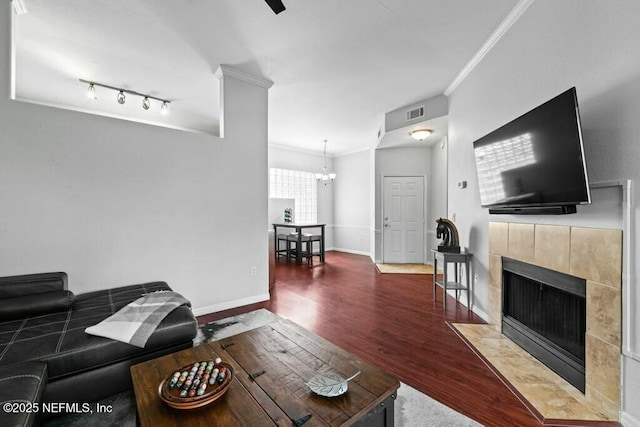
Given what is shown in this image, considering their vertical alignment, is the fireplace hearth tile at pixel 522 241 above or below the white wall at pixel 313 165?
below

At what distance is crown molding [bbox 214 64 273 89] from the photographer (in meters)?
3.28

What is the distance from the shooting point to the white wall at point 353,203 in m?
7.36

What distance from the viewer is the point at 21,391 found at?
1149 mm

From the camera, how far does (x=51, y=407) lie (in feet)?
4.96

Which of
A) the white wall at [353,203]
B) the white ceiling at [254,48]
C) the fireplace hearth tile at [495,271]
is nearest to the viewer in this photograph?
the white ceiling at [254,48]

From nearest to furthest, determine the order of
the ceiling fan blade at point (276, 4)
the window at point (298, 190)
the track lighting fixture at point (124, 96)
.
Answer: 1. the ceiling fan blade at point (276, 4)
2. the track lighting fixture at point (124, 96)
3. the window at point (298, 190)

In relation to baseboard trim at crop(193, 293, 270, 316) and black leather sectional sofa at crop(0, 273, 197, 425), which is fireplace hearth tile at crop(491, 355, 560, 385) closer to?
black leather sectional sofa at crop(0, 273, 197, 425)

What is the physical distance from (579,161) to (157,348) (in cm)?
299

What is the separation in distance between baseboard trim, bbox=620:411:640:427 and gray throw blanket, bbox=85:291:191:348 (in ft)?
9.42

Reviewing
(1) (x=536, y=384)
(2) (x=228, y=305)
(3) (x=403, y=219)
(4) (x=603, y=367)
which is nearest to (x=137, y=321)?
(2) (x=228, y=305)

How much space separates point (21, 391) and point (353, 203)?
22.9 ft

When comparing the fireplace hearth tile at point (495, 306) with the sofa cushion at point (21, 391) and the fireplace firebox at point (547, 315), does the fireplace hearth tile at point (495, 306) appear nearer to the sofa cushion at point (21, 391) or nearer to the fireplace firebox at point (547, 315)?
the fireplace firebox at point (547, 315)

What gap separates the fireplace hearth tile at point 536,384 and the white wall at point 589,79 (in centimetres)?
18

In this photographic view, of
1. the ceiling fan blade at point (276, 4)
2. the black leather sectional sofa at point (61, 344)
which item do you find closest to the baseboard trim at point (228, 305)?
the black leather sectional sofa at point (61, 344)
